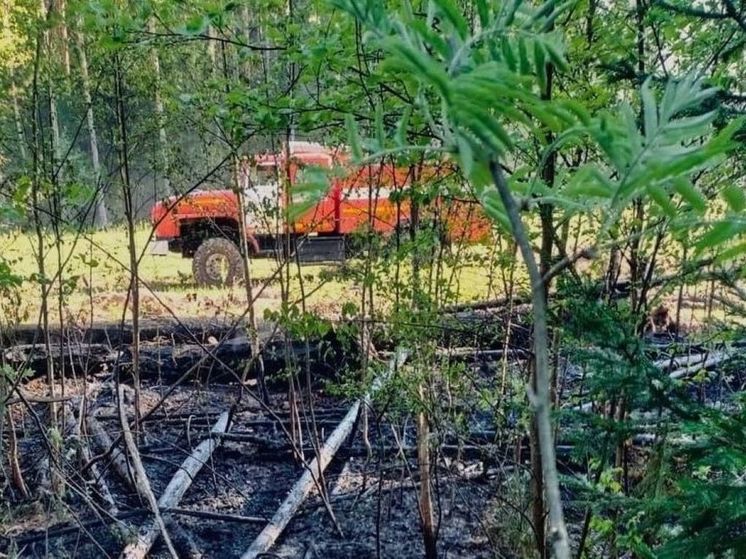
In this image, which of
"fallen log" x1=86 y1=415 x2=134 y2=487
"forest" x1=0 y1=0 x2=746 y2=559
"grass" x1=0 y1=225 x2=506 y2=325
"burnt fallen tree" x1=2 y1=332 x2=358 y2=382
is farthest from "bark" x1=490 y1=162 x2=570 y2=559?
"burnt fallen tree" x1=2 y1=332 x2=358 y2=382

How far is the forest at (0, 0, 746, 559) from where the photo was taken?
618 mm

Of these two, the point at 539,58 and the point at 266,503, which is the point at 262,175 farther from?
the point at 539,58

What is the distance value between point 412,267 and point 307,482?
58.5 inches

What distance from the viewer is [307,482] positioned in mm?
3652

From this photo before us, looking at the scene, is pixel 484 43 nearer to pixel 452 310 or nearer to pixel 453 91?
pixel 453 91

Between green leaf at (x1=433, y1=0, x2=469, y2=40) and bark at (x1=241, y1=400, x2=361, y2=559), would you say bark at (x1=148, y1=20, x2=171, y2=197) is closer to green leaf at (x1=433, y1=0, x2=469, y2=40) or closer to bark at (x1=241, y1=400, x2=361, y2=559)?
bark at (x1=241, y1=400, x2=361, y2=559)

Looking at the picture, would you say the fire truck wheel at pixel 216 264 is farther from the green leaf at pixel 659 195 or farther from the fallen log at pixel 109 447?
the green leaf at pixel 659 195

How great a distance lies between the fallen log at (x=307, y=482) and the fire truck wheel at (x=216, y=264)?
11.5 ft

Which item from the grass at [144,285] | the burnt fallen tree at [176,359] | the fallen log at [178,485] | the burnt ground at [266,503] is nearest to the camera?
the fallen log at [178,485]

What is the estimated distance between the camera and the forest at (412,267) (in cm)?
62

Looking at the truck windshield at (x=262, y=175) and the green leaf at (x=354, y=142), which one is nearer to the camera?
the green leaf at (x=354, y=142)

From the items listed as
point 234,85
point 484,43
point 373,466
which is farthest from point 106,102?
point 484,43

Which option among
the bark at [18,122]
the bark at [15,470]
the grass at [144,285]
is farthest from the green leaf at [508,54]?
the bark at [15,470]

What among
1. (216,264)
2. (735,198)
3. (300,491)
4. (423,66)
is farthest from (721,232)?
(216,264)
